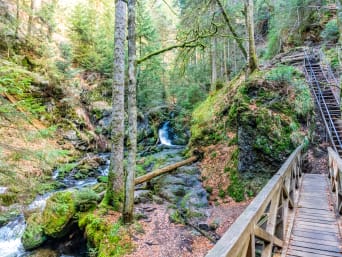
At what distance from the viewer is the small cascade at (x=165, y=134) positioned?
20.0 metres

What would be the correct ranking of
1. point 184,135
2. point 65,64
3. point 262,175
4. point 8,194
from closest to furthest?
point 8,194 < point 262,175 < point 65,64 < point 184,135

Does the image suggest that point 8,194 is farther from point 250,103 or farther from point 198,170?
point 250,103

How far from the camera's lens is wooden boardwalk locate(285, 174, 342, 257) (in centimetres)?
349

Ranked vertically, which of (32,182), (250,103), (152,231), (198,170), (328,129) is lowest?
(152,231)

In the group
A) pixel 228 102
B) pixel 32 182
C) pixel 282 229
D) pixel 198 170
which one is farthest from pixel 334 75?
pixel 32 182

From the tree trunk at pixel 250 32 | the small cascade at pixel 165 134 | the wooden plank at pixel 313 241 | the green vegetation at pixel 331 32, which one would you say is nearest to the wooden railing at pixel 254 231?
the wooden plank at pixel 313 241

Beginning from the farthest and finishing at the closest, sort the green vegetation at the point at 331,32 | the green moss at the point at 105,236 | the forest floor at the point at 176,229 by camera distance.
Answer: the green vegetation at the point at 331,32
the forest floor at the point at 176,229
the green moss at the point at 105,236

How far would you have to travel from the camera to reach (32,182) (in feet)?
15.3

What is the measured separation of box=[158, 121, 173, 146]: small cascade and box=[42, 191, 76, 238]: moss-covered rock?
1264 centimetres

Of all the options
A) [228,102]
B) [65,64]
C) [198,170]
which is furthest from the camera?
[65,64]

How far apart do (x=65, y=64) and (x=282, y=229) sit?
Answer: 679 inches

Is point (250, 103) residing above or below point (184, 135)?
above

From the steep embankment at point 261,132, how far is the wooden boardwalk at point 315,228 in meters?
2.27

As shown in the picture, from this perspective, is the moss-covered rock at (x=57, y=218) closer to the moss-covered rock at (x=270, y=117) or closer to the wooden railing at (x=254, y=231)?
the wooden railing at (x=254, y=231)
